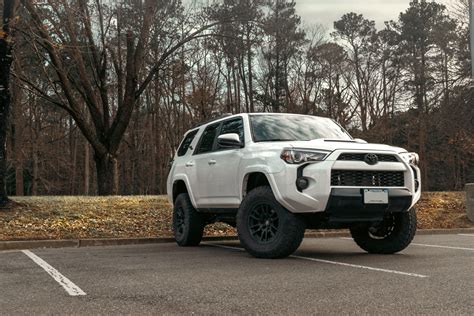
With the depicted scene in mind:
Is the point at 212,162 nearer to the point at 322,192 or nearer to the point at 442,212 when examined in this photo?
the point at 322,192

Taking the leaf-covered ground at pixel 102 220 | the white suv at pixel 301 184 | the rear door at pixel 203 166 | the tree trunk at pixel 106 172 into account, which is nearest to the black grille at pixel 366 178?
the white suv at pixel 301 184

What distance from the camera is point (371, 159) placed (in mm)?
7293

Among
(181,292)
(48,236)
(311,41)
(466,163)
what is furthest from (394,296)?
(466,163)

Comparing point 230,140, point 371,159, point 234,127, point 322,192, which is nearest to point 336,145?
point 371,159

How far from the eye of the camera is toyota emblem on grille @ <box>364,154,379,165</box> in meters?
7.25

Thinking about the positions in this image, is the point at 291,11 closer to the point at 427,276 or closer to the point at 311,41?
the point at 311,41

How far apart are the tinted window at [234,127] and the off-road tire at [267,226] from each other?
1221mm

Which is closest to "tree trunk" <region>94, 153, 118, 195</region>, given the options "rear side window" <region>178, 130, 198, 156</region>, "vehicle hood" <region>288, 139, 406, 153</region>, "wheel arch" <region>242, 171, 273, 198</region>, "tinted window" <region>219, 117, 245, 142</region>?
"rear side window" <region>178, 130, 198, 156</region>

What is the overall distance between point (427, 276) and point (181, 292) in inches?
108

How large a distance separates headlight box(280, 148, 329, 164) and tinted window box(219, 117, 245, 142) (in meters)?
1.32

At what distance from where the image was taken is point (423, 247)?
9.52 m

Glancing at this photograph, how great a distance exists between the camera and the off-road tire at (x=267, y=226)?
7199 mm

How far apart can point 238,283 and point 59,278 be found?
7.04ft

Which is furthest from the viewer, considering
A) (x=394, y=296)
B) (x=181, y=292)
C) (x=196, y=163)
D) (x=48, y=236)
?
(x=48, y=236)
